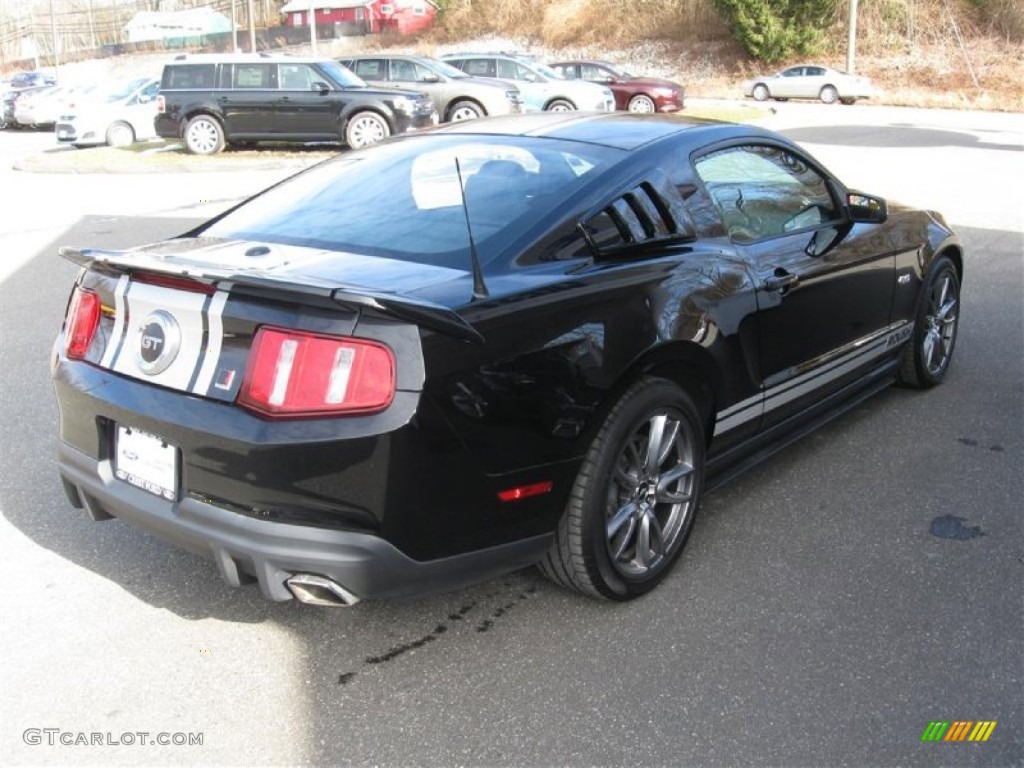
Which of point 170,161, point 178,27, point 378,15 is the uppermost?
point 378,15

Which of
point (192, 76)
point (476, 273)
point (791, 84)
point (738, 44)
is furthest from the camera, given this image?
point (738, 44)

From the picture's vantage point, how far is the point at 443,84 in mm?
20578

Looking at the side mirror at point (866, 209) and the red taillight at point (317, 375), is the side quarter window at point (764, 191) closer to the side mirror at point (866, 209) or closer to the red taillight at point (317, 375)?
the side mirror at point (866, 209)

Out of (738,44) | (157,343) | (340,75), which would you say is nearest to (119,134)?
(340,75)

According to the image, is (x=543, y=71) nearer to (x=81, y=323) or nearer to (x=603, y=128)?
(x=603, y=128)

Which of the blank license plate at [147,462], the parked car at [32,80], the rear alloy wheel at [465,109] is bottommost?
the blank license plate at [147,462]

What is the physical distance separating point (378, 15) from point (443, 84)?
43621 millimetres

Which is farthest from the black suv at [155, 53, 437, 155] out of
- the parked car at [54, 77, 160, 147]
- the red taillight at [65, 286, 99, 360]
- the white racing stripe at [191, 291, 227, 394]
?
the white racing stripe at [191, 291, 227, 394]

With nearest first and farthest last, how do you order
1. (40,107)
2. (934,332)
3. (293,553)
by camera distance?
(293,553)
(934,332)
(40,107)

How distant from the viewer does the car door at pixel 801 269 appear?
12.7 ft

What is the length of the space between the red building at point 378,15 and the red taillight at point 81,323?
2382 inches

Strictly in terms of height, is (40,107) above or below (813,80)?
below

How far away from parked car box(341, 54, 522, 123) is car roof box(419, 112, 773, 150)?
51.2 feet

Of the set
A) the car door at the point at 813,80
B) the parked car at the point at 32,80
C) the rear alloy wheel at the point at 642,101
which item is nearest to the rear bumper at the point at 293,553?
A: the rear alloy wheel at the point at 642,101
